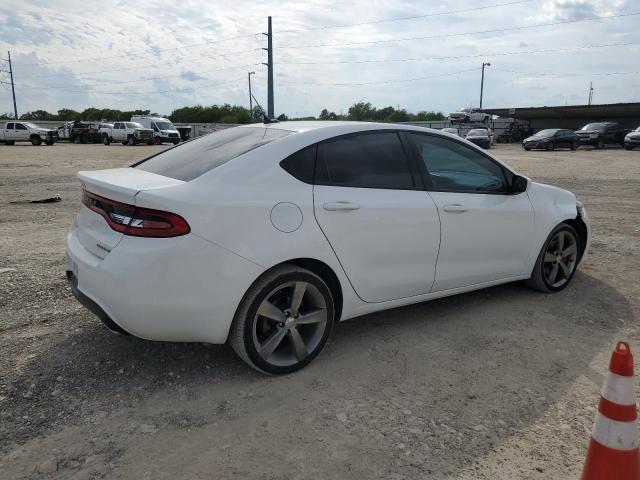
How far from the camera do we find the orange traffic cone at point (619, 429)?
2.10m

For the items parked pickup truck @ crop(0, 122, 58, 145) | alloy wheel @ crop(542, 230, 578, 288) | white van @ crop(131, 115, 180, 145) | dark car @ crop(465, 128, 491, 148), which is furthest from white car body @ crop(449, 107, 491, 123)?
alloy wheel @ crop(542, 230, 578, 288)

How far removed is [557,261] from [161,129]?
4025 cm

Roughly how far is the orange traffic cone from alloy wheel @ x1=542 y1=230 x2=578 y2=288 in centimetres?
281

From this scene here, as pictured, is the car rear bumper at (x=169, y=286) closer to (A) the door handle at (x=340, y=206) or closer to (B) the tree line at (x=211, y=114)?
(A) the door handle at (x=340, y=206)

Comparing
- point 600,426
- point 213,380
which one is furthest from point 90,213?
point 600,426

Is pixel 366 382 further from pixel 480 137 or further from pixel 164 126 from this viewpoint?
pixel 164 126

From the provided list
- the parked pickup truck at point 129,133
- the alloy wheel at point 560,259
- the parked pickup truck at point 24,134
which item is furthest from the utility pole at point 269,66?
the alloy wheel at point 560,259

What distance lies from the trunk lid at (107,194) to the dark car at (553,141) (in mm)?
33723

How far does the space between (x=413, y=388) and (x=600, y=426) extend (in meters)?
1.20

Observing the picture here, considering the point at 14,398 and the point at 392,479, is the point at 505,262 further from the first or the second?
the point at 14,398

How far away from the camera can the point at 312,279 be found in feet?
10.8

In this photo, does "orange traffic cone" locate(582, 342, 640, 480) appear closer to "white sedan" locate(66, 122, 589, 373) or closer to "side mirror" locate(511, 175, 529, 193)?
"white sedan" locate(66, 122, 589, 373)

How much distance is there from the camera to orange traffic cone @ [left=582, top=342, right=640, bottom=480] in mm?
2100

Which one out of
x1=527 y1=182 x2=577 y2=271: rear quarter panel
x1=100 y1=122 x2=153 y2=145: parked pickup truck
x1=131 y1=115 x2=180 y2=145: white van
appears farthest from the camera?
x1=131 y1=115 x2=180 y2=145: white van
